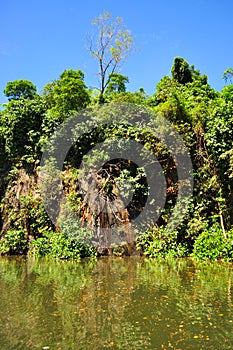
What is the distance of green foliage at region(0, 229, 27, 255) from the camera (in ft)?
45.2

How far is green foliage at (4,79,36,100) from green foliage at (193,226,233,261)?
22.3 metres

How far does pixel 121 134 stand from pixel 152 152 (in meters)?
1.44

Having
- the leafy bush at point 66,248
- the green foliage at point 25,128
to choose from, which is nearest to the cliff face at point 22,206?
the green foliage at point 25,128

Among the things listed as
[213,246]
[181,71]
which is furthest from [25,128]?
[181,71]

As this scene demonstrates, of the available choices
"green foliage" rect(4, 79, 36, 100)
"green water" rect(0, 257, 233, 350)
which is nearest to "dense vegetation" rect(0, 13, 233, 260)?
"green water" rect(0, 257, 233, 350)

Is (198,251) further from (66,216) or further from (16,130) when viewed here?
(16,130)

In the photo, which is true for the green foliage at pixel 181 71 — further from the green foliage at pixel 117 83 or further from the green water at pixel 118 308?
the green water at pixel 118 308

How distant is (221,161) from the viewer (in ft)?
40.8

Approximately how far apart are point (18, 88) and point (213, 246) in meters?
23.5

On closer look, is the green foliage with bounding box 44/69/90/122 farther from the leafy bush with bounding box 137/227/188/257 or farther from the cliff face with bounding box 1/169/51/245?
the leafy bush with bounding box 137/227/188/257

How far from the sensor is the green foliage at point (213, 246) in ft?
35.4

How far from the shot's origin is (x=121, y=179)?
42.1ft

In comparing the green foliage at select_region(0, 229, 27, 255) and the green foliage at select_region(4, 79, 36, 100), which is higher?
the green foliage at select_region(4, 79, 36, 100)

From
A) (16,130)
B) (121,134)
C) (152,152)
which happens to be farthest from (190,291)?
(16,130)
